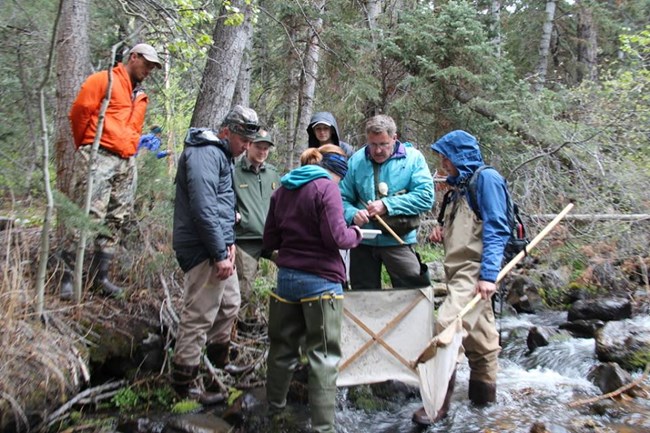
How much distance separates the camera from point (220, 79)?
6770 millimetres

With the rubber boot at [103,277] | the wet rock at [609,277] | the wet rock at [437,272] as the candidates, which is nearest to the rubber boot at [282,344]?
the rubber boot at [103,277]

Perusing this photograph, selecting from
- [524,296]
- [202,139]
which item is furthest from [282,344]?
[524,296]

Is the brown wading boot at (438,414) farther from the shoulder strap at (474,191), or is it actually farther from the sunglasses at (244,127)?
the sunglasses at (244,127)

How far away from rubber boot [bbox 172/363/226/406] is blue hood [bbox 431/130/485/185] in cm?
269

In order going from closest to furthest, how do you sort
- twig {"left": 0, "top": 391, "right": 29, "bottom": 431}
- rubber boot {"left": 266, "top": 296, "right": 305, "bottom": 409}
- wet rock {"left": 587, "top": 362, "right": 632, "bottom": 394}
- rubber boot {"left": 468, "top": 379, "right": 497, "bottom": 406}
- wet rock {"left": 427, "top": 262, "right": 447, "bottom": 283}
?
twig {"left": 0, "top": 391, "right": 29, "bottom": 431} → rubber boot {"left": 266, "top": 296, "right": 305, "bottom": 409} → rubber boot {"left": 468, "top": 379, "right": 497, "bottom": 406} → wet rock {"left": 587, "top": 362, "right": 632, "bottom": 394} → wet rock {"left": 427, "top": 262, "right": 447, "bottom": 283}

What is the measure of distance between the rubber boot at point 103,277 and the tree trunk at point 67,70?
0.90 metres

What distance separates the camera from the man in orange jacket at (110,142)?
460 centimetres

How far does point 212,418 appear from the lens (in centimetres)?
417

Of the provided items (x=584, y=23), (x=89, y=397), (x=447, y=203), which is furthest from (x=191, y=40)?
(x=584, y=23)

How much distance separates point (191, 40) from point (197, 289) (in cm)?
273

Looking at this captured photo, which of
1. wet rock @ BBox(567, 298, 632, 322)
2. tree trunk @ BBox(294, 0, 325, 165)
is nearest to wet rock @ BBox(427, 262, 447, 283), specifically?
wet rock @ BBox(567, 298, 632, 322)

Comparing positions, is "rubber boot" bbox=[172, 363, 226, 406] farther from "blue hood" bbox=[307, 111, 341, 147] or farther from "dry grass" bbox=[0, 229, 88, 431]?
"blue hood" bbox=[307, 111, 341, 147]

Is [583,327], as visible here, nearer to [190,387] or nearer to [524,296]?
[524,296]

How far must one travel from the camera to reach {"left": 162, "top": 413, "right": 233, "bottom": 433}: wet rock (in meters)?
3.95
